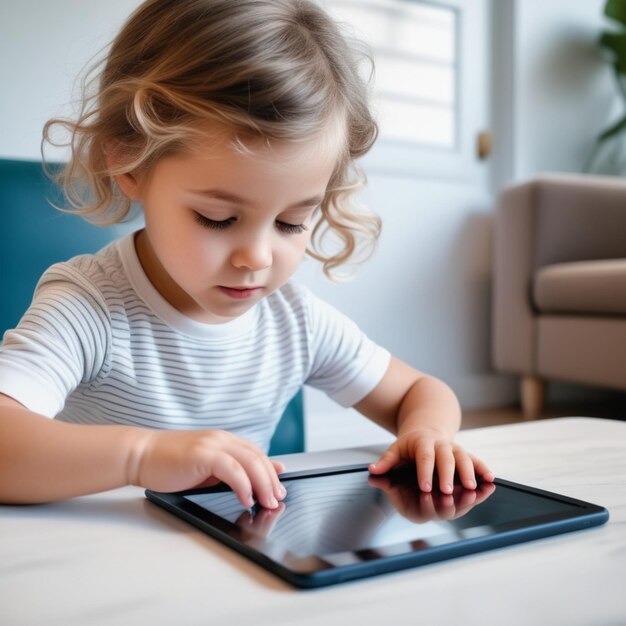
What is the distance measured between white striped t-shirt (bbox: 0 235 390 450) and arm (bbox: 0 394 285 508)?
0.25ft

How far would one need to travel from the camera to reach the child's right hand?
0.39 m

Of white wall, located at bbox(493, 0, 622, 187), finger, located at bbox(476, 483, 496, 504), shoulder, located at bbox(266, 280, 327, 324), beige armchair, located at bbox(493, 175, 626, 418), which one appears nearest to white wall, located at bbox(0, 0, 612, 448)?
white wall, located at bbox(493, 0, 622, 187)

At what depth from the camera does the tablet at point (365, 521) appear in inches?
11.2

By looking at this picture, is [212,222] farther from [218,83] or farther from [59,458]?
[59,458]

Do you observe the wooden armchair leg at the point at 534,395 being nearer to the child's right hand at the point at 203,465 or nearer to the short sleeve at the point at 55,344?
the short sleeve at the point at 55,344

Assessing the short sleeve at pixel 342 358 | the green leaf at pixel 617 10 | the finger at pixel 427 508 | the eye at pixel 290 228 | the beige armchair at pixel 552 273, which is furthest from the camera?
the green leaf at pixel 617 10

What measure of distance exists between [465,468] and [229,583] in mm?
225

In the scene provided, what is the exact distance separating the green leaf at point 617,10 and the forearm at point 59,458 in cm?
231

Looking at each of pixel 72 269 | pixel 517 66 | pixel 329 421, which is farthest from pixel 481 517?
pixel 517 66

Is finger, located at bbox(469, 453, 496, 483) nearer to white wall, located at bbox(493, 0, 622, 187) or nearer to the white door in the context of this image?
the white door

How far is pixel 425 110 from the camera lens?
7.02 feet

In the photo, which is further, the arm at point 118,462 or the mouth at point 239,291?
the mouth at point 239,291

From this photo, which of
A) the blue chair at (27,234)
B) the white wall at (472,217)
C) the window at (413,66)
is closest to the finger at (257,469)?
the blue chair at (27,234)

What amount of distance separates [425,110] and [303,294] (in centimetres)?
150
